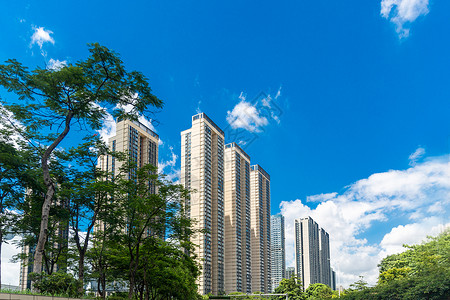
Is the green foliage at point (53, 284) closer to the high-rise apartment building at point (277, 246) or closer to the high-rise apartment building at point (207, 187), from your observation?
the high-rise apartment building at point (207, 187)

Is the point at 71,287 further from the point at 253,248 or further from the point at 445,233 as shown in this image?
the point at 253,248

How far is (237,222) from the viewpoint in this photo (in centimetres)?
8344

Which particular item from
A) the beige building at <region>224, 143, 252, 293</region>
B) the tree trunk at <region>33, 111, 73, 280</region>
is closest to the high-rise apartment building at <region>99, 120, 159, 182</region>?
the beige building at <region>224, 143, 252, 293</region>

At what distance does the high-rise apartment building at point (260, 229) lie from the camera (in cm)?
9238

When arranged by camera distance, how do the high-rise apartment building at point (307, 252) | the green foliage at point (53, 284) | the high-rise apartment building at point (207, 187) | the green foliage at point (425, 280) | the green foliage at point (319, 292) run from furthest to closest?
the high-rise apartment building at point (307, 252), the green foliage at point (319, 292), the high-rise apartment building at point (207, 187), the green foliage at point (425, 280), the green foliage at point (53, 284)

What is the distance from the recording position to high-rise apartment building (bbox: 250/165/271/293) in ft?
303

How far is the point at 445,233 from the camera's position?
39.4 m

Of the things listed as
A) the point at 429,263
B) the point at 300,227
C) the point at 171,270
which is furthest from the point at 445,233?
the point at 300,227

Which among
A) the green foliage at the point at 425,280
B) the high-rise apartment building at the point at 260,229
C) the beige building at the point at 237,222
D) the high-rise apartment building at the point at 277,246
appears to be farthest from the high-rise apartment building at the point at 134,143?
the high-rise apartment building at the point at 277,246

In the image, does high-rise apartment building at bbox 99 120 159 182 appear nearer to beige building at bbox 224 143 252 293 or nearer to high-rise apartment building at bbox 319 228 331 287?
beige building at bbox 224 143 252 293

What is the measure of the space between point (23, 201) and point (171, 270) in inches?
417

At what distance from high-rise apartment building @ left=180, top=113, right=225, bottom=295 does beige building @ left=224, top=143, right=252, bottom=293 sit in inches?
170

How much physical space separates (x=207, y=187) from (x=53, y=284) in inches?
2373

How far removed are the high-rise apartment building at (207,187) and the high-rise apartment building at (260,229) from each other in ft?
57.8
